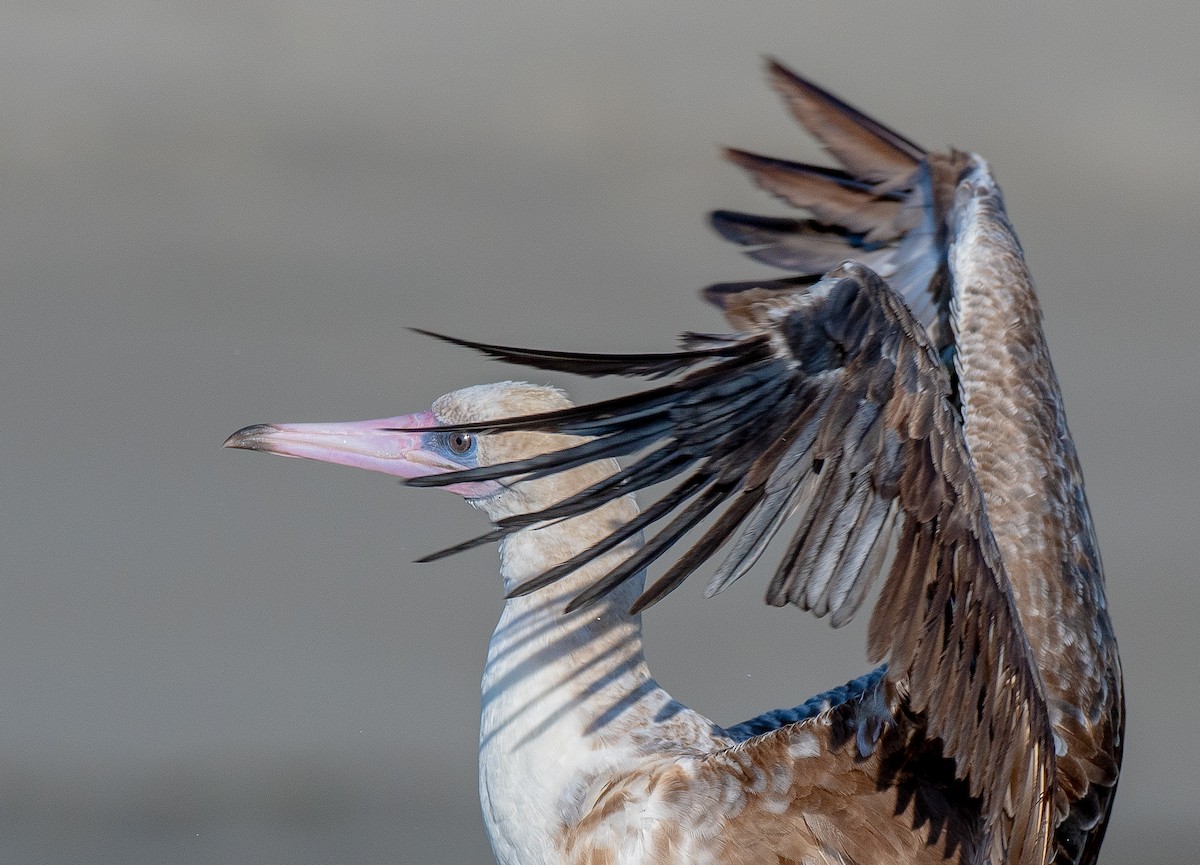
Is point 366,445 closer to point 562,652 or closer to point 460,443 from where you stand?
point 460,443

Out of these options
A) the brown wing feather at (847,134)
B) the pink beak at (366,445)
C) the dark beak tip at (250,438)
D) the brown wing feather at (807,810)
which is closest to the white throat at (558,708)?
the brown wing feather at (807,810)

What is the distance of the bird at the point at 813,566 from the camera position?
12.6ft

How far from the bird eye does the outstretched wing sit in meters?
1.42

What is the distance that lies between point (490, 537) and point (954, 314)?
11.2 ft

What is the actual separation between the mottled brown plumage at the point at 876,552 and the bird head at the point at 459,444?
51cm

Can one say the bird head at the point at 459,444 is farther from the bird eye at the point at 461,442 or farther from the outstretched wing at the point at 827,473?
the outstretched wing at the point at 827,473

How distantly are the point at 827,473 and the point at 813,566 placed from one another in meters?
0.20

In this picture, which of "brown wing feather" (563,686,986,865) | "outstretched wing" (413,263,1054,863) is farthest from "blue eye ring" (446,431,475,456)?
"outstretched wing" (413,263,1054,863)

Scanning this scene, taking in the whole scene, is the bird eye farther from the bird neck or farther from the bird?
the bird neck

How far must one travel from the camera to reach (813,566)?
393 cm

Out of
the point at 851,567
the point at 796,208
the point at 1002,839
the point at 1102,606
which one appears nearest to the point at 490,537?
the point at 851,567

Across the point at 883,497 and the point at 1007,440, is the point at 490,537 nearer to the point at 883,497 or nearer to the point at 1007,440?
the point at 883,497

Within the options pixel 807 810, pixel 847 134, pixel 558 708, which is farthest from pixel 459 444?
pixel 847 134

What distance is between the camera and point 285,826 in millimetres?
9781
